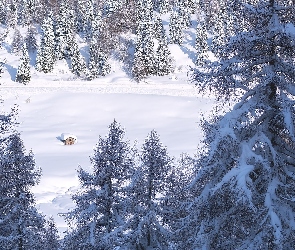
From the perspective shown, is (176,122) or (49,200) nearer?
(49,200)

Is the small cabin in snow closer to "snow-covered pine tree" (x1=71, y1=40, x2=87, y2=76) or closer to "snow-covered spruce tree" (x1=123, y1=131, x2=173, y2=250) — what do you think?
"snow-covered pine tree" (x1=71, y1=40, x2=87, y2=76)

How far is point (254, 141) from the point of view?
7699mm

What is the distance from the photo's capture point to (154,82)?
7694 cm

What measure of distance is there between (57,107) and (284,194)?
5637 cm

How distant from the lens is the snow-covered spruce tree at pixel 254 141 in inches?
288

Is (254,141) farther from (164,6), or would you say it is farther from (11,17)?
(164,6)

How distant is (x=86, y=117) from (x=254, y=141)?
52.3 meters

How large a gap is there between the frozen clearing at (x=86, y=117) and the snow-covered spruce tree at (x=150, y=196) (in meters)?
22.9

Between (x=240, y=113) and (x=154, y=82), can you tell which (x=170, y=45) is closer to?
(x=154, y=82)

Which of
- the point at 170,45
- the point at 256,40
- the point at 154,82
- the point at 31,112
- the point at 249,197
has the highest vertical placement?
the point at 170,45

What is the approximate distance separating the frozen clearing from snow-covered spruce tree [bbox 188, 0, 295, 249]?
27377mm

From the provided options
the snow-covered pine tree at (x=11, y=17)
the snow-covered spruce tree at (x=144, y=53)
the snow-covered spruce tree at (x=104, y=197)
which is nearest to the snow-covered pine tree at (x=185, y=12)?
the snow-covered spruce tree at (x=144, y=53)

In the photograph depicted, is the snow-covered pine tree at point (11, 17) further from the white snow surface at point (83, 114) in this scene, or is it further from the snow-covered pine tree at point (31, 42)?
the white snow surface at point (83, 114)

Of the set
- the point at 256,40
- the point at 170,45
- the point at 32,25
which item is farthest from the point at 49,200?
the point at 32,25
